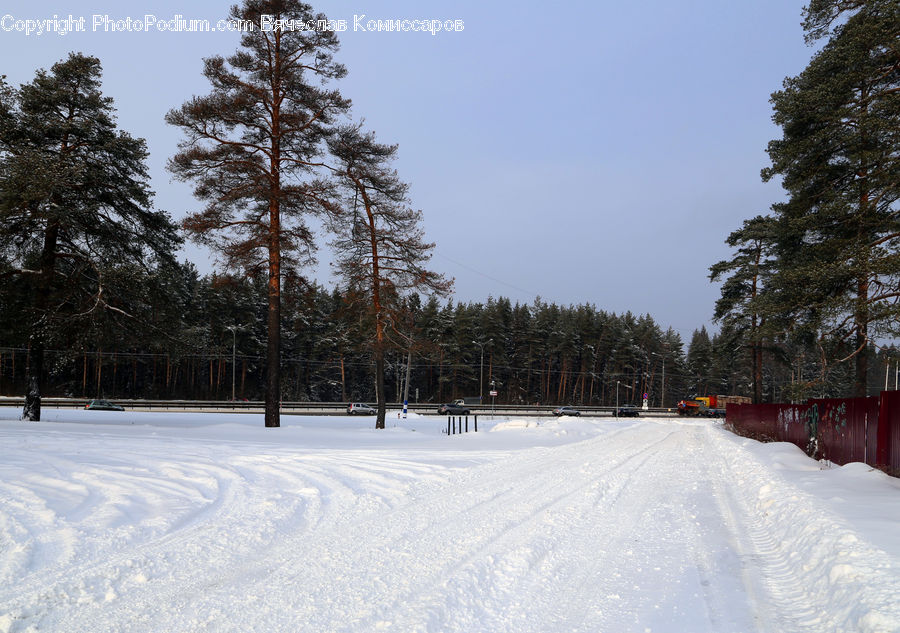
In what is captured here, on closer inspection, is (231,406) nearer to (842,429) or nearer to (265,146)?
(265,146)

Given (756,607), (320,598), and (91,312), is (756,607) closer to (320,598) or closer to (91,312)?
(320,598)

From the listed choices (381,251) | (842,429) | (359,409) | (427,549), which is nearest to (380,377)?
(381,251)

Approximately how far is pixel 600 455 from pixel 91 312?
681 inches

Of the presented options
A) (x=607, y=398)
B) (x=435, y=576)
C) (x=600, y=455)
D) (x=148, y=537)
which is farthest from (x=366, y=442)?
(x=607, y=398)

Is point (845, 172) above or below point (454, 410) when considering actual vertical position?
above

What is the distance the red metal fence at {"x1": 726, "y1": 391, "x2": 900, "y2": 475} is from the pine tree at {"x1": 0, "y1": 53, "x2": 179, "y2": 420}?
850 inches

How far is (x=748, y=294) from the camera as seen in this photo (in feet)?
131

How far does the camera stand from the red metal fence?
10.5 m

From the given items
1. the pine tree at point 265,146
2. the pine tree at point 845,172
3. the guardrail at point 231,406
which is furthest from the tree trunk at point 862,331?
the guardrail at point 231,406

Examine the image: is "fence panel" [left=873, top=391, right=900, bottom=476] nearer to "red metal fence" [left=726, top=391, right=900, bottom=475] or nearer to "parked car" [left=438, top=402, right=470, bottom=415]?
"red metal fence" [left=726, top=391, right=900, bottom=475]

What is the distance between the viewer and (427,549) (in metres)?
5.81

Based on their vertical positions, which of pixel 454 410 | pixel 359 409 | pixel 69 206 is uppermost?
pixel 69 206

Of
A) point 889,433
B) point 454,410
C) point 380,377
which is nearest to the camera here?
point 889,433

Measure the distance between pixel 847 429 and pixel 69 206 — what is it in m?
24.1
